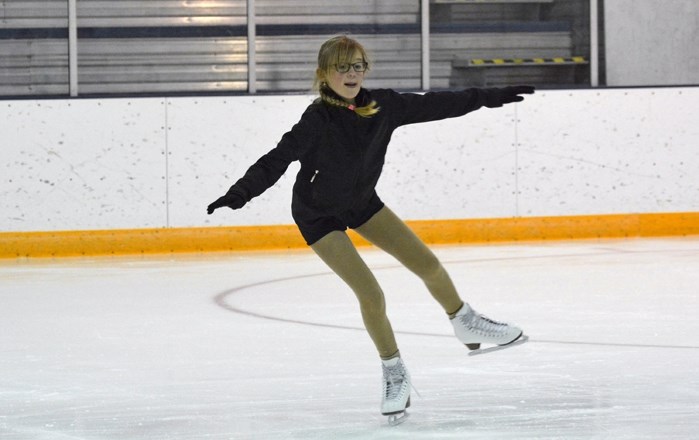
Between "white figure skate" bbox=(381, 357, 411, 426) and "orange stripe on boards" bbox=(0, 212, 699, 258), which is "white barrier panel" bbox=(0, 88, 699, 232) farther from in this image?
"white figure skate" bbox=(381, 357, 411, 426)

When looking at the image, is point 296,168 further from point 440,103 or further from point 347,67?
point 347,67

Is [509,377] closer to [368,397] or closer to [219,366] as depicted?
[368,397]

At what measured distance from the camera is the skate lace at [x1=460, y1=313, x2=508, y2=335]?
155 inches

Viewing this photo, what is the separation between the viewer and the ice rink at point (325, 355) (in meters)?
3.56

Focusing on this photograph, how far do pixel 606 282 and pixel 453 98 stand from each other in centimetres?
332

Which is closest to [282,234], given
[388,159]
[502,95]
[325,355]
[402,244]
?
[388,159]

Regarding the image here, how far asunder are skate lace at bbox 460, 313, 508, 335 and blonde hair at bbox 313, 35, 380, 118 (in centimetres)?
69

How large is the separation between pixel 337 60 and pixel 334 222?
444 millimetres

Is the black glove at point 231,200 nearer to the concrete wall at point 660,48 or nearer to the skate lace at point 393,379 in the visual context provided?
the skate lace at point 393,379

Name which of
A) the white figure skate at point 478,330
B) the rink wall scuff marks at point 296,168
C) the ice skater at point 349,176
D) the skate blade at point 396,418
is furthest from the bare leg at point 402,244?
the rink wall scuff marks at point 296,168

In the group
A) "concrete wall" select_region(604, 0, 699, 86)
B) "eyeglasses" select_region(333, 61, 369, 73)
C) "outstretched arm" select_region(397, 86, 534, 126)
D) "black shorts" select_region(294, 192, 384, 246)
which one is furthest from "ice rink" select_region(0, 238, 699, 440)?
"concrete wall" select_region(604, 0, 699, 86)

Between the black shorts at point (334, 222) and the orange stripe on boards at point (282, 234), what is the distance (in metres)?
5.52

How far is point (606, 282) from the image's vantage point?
6.97 meters

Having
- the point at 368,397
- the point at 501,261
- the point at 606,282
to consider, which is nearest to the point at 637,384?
the point at 368,397
